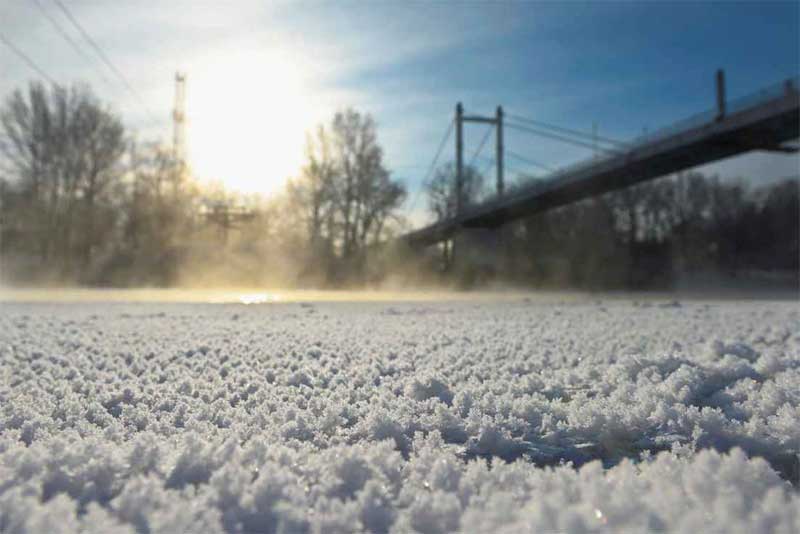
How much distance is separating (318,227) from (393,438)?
34732 millimetres

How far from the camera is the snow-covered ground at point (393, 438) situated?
1261 millimetres

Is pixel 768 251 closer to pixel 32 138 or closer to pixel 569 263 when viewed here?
pixel 569 263

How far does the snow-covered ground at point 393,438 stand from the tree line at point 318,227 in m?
27.0

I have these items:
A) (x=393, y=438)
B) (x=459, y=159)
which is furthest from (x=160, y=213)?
(x=393, y=438)

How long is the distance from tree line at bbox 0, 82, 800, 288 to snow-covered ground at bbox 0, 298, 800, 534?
26996 mm

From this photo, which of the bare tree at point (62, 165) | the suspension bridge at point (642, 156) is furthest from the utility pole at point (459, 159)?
the bare tree at point (62, 165)

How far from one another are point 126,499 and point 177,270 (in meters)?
33.5

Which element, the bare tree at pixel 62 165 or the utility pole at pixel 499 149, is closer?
the bare tree at pixel 62 165

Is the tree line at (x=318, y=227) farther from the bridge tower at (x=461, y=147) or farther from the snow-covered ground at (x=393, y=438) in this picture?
the snow-covered ground at (x=393, y=438)

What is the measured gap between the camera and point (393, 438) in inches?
78.0

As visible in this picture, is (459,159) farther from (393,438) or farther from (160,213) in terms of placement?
(393,438)

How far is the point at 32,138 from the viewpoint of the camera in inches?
1028

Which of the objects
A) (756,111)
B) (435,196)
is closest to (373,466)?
(756,111)

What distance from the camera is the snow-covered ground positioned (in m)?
1.26
